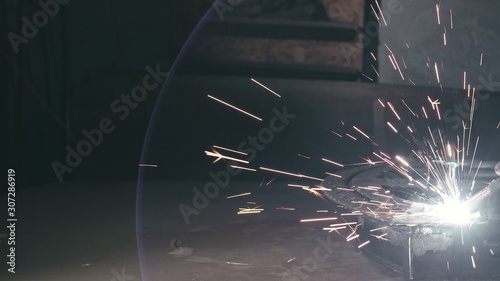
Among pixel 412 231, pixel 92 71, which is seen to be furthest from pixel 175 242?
pixel 92 71

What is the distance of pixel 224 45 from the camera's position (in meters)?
6.38

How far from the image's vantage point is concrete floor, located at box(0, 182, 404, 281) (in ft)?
10.8

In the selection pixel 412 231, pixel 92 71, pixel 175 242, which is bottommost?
pixel 175 242

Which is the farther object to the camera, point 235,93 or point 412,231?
point 235,93

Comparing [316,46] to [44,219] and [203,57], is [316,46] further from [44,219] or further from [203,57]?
[44,219]

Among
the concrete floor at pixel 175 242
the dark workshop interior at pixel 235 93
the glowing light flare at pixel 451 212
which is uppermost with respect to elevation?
the dark workshop interior at pixel 235 93

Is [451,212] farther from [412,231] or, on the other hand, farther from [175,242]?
[175,242]

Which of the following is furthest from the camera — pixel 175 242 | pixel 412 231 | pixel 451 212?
pixel 175 242

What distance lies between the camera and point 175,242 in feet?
12.8

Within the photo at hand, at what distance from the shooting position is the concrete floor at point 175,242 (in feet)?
10.8

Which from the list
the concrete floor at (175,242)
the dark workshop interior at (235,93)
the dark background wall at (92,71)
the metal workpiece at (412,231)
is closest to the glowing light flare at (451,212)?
the metal workpiece at (412,231)

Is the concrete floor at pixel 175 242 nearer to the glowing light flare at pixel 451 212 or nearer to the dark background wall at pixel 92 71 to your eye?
the glowing light flare at pixel 451 212

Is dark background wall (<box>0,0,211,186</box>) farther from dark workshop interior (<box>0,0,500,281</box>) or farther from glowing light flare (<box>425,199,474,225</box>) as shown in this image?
glowing light flare (<box>425,199,474,225</box>)

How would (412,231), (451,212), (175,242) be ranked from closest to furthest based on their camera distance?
1. (412,231)
2. (451,212)
3. (175,242)
